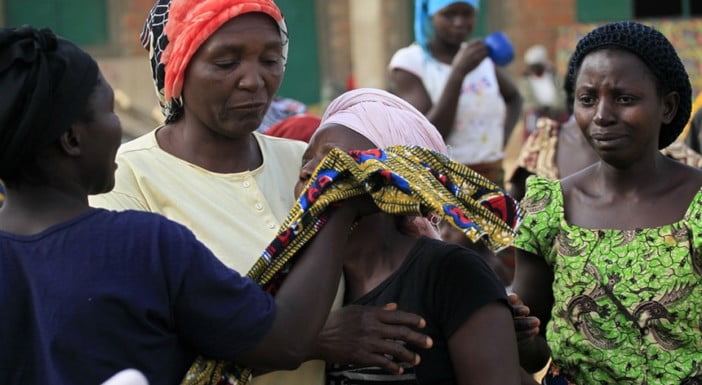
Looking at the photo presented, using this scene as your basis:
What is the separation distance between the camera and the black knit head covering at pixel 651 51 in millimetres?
3057

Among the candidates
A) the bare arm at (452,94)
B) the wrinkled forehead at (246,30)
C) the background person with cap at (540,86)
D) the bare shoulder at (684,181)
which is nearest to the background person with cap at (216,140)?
the wrinkled forehead at (246,30)

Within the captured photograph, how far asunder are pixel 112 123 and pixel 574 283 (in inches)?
54.4

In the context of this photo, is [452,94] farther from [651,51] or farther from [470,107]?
[651,51]

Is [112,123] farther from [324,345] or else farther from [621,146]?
[621,146]

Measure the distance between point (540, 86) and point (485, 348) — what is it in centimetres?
1262

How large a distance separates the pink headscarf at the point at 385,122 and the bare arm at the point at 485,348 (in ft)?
1.52

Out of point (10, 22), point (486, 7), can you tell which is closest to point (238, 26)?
point (486, 7)

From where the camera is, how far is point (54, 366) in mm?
2119

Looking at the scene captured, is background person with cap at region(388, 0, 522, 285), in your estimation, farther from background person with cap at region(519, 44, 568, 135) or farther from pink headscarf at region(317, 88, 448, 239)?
background person with cap at region(519, 44, 568, 135)

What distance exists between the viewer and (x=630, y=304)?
9.66 ft

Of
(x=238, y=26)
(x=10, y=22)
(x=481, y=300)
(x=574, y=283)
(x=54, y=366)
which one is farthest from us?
(x=10, y=22)

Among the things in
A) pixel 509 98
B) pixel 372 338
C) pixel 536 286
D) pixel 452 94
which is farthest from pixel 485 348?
pixel 509 98

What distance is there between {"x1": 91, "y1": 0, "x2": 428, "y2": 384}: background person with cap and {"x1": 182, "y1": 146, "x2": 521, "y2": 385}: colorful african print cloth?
27 cm

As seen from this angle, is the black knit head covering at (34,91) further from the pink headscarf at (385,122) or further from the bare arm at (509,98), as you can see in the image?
the bare arm at (509,98)
